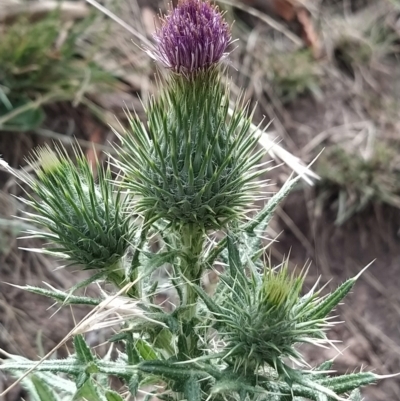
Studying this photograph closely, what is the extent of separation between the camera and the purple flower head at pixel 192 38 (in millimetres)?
1631

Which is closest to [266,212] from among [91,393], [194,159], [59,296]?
[194,159]

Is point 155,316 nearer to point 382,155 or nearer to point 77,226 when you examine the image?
point 77,226

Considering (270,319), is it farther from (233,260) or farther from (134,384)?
(134,384)

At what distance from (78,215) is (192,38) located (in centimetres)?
61

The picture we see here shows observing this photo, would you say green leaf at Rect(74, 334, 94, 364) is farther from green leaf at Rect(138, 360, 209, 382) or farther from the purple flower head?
the purple flower head

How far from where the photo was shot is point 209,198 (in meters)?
1.69

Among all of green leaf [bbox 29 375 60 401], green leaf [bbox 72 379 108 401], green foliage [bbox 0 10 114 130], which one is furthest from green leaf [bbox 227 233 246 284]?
green foliage [bbox 0 10 114 130]

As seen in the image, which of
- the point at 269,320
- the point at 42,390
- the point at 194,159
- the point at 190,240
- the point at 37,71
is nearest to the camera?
the point at 269,320

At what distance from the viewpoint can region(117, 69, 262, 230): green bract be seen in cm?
168

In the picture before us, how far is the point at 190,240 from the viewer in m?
1.81

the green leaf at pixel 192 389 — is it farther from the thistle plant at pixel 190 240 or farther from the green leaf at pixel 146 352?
the green leaf at pixel 146 352

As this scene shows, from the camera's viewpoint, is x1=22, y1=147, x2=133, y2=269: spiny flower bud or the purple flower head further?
x1=22, y1=147, x2=133, y2=269: spiny flower bud

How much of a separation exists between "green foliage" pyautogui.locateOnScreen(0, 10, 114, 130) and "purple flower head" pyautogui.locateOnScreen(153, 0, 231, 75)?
2.22 metres

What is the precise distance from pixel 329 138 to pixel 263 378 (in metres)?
3.25
